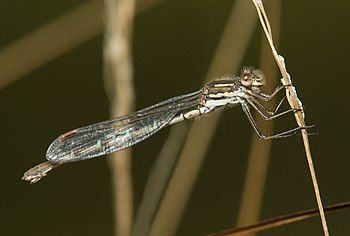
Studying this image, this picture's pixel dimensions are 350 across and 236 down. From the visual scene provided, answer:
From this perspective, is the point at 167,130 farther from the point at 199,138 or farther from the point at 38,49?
the point at 199,138

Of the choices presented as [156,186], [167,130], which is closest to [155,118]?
[156,186]

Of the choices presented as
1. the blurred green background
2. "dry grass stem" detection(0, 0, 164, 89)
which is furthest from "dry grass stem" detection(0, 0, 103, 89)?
the blurred green background

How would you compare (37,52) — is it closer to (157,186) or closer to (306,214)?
(157,186)

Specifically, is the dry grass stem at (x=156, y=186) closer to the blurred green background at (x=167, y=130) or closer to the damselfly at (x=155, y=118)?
the damselfly at (x=155, y=118)

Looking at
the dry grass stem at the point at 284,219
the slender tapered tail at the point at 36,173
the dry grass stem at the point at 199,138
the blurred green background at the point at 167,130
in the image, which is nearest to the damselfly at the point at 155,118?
the slender tapered tail at the point at 36,173

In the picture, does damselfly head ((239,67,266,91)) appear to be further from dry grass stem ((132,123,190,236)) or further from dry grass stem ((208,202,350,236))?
dry grass stem ((208,202,350,236))

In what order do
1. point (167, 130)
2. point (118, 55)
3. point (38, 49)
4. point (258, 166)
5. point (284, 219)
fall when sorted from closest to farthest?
point (284, 219), point (118, 55), point (258, 166), point (38, 49), point (167, 130)

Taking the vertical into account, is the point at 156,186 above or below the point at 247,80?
below
